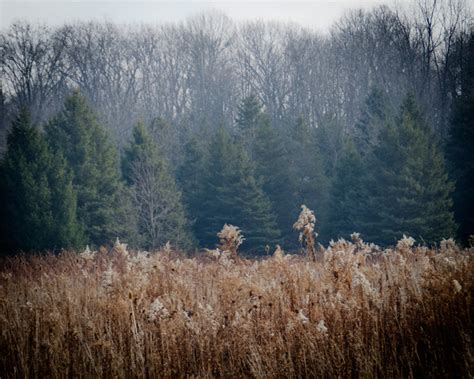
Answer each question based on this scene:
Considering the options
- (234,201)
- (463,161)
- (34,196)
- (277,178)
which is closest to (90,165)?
(34,196)

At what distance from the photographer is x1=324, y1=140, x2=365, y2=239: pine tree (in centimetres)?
2650

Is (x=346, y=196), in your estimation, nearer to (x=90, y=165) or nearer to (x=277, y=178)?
(x=277, y=178)

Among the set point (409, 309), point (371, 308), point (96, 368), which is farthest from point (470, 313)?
point (96, 368)

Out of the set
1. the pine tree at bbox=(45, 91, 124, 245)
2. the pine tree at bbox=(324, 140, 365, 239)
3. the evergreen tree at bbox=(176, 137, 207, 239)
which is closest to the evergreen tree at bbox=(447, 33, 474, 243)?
the pine tree at bbox=(324, 140, 365, 239)

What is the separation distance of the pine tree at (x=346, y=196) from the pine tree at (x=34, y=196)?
1520 centimetres

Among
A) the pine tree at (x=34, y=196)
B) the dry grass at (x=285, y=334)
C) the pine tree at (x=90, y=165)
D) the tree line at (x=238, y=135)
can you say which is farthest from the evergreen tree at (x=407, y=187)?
the dry grass at (x=285, y=334)

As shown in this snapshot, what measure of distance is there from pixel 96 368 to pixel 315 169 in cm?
2888

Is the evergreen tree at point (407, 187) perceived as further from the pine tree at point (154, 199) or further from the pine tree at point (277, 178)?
the pine tree at point (154, 199)

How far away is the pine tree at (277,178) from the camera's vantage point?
3081 cm

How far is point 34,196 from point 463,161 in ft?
77.6

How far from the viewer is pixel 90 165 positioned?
83.4 ft

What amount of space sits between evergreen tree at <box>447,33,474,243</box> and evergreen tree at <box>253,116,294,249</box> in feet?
34.0

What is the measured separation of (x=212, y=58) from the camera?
4734cm

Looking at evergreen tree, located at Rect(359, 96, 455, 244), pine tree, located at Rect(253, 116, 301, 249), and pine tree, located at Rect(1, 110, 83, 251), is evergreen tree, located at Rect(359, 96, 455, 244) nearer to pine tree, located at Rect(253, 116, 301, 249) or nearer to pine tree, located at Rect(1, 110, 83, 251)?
pine tree, located at Rect(253, 116, 301, 249)
